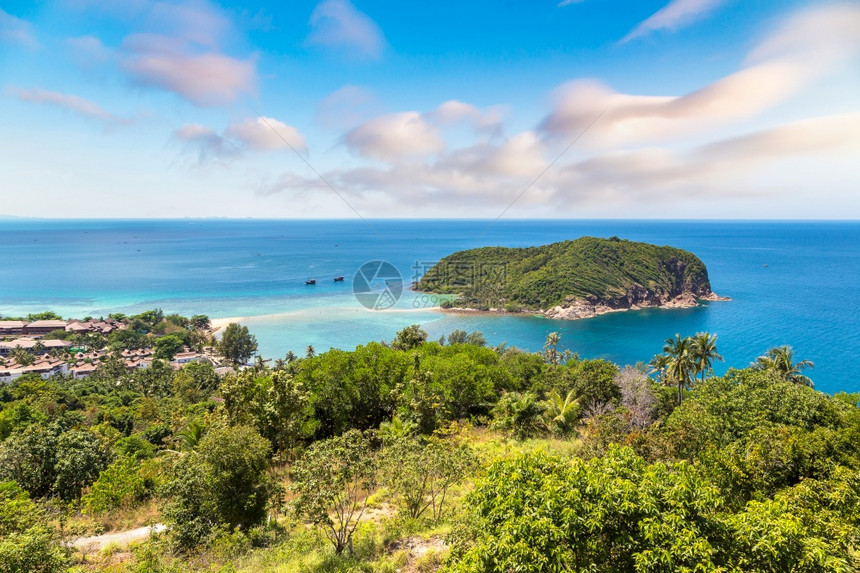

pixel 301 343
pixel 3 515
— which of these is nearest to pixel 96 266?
pixel 301 343

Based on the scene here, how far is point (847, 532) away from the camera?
7.86 meters

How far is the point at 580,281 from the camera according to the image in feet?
310

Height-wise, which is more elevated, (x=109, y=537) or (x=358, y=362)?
(x=358, y=362)

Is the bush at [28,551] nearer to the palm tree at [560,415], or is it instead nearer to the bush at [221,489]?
the bush at [221,489]

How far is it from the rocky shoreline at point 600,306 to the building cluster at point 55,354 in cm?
5842

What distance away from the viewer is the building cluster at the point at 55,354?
58.2 m

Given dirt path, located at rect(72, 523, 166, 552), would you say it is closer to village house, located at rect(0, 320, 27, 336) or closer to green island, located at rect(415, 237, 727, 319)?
green island, located at rect(415, 237, 727, 319)

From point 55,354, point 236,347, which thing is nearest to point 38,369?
point 55,354

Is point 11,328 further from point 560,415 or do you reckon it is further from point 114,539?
point 560,415

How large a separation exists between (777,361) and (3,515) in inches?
1758

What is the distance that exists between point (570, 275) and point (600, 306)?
34.6 feet

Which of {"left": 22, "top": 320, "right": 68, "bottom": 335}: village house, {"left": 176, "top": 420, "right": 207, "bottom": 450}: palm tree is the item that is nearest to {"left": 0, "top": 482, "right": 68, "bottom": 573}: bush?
{"left": 176, "top": 420, "right": 207, "bottom": 450}: palm tree

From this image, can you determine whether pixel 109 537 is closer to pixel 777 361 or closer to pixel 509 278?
pixel 777 361

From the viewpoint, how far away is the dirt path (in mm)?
12820
